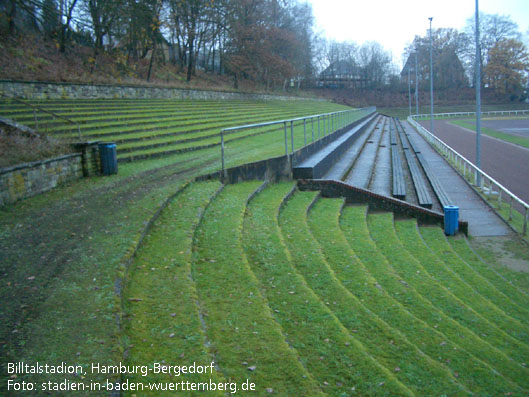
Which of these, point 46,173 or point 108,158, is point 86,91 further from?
point 46,173

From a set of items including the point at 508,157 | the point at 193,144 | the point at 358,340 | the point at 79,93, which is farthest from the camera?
the point at 508,157

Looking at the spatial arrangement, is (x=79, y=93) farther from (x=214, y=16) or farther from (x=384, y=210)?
(x=214, y=16)

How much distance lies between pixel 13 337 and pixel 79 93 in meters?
22.0

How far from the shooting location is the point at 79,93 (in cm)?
2403

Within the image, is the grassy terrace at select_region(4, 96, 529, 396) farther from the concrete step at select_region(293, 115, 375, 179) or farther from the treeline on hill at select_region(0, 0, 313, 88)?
the treeline on hill at select_region(0, 0, 313, 88)

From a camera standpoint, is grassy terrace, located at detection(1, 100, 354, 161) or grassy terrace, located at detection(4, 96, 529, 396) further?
grassy terrace, located at detection(1, 100, 354, 161)

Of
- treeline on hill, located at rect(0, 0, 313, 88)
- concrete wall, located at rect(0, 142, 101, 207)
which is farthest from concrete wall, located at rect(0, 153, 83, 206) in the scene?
treeline on hill, located at rect(0, 0, 313, 88)

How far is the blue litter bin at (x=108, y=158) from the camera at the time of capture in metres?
12.4

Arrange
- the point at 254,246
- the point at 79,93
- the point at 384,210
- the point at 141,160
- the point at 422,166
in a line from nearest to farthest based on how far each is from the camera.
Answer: the point at 254,246 < the point at 384,210 < the point at 141,160 < the point at 422,166 < the point at 79,93

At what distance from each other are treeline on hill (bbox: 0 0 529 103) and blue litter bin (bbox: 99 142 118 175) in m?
1.98

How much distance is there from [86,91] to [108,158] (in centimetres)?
1381

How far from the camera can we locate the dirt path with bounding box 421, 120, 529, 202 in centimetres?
1794

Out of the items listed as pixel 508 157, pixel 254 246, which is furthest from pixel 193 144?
pixel 508 157

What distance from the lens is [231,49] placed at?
49875 mm
